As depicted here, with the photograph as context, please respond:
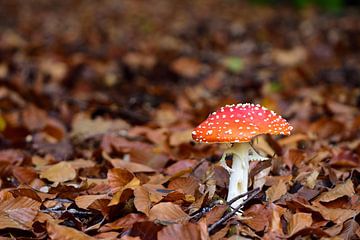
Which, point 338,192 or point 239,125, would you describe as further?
point 338,192

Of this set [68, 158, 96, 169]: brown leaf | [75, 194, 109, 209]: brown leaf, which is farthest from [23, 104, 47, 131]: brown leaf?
[75, 194, 109, 209]: brown leaf

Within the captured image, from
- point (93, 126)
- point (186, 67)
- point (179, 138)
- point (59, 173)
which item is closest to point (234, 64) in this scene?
point (186, 67)

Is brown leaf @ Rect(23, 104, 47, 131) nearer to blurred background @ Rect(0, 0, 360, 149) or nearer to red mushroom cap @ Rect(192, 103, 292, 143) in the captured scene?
blurred background @ Rect(0, 0, 360, 149)

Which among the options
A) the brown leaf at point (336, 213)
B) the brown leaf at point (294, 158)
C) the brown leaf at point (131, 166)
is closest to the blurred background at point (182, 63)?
the brown leaf at point (294, 158)

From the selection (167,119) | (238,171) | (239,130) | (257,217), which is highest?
(239,130)

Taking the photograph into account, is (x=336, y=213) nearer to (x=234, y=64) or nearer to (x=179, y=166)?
(x=179, y=166)

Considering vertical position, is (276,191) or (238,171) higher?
(238,171)
